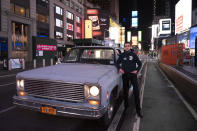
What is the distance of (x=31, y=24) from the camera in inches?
1156

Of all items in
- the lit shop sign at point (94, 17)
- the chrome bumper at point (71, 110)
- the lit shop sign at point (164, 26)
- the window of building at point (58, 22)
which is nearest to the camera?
the chrome bumper at point (71, 110)

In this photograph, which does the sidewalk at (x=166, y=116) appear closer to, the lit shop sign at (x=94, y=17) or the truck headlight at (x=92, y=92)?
the truck headlight at (x=92, y=92)

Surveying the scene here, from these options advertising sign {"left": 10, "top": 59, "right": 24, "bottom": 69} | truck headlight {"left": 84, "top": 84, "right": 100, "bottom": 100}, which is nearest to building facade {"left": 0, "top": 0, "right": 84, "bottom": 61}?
advertising sign {"left": 10, "top": 59, "right": 24, "bottom": 69}

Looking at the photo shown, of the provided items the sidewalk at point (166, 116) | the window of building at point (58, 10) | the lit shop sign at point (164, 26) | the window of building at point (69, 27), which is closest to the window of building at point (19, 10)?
the window of building at point (58, 10)

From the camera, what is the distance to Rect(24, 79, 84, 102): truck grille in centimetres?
290

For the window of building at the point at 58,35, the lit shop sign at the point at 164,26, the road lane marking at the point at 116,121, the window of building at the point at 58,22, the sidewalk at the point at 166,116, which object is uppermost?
the lit shop sign at the point at 164,26

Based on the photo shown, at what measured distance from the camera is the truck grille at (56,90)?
290 centimetres

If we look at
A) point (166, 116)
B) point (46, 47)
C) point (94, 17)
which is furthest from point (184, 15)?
point (166, 116)

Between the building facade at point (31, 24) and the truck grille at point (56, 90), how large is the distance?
2445 cm

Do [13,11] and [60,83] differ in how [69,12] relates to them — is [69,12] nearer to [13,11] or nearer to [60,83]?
[13,11]

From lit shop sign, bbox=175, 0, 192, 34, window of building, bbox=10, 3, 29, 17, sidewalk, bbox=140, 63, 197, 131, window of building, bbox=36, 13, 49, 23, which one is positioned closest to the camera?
sidewalk, bbox=140, 63, 197, 131

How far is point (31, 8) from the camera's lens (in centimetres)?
→ 2939

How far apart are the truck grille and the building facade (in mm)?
24455

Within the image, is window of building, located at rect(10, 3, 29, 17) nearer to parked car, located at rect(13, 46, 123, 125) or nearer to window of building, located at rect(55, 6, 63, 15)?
window of building, located at rect(55, 6, 63, 15)
